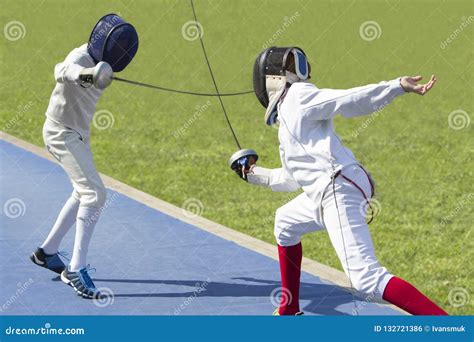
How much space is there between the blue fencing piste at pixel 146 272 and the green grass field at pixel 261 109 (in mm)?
872

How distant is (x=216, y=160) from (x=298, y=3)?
11.7 meters

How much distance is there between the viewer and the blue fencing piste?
7820 millimetres

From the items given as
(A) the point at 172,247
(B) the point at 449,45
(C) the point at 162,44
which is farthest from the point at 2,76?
(A) the point at 172,247

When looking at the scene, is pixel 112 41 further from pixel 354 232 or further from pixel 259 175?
pixel 354 232

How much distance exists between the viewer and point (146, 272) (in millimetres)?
8688

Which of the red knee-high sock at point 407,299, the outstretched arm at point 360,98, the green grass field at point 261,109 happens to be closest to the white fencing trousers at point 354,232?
the red knee-high sock at point 407,299

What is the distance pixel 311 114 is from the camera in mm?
6605

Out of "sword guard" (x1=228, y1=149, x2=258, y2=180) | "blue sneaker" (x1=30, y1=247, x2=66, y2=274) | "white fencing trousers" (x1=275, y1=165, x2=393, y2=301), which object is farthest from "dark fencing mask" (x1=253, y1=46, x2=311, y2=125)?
"blue sneaker" (x1=30, y1=247, x2=66, y2=274)

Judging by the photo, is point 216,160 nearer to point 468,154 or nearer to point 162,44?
point 468,154

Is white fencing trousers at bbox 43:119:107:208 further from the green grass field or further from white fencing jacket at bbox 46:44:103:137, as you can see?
the green grass field

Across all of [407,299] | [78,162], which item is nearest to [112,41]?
[78,162]

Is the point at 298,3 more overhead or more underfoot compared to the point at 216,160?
more overhead

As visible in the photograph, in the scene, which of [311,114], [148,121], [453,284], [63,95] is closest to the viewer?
[311,114]

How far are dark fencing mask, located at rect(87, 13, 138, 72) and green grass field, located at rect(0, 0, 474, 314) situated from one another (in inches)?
111
